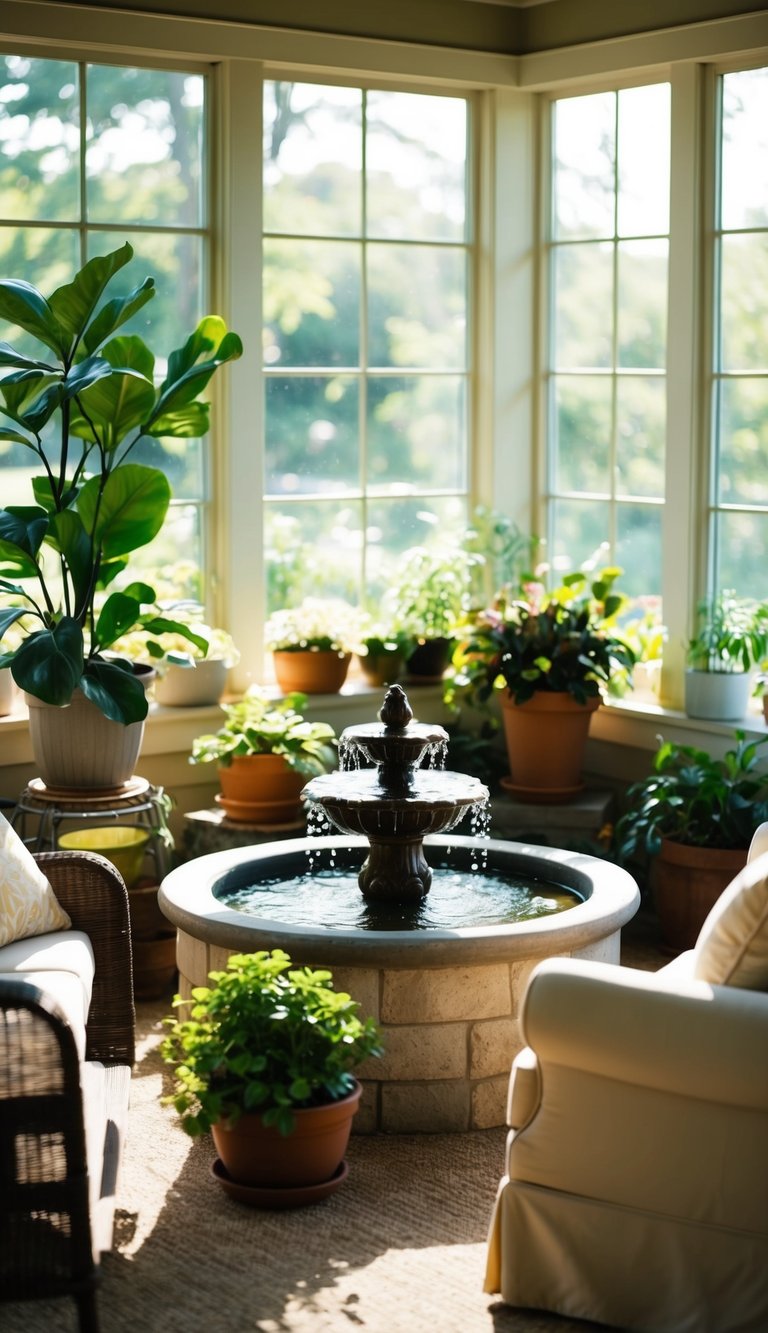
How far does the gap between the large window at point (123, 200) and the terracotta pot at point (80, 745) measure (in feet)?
3.09

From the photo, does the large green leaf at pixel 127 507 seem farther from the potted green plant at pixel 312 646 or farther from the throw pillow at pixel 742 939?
the throw pillow at pixel 742 939

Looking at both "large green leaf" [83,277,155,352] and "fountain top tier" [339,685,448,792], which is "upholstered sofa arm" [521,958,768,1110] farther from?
"large green leaf" [83,277,155,352]

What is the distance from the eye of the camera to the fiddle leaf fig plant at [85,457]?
14.8 ft

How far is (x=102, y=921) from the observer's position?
12.4ft

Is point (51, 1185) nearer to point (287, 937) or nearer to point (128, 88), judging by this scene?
point (287, 937)

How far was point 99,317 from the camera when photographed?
465cm

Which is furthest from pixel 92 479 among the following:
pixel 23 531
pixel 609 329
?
pixel 609 329

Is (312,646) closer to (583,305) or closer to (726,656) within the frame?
(726,656)

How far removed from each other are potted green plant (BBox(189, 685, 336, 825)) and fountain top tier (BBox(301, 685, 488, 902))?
0.96 metres

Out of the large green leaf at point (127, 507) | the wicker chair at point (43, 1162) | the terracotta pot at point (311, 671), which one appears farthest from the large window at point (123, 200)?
the wicker chair at point (43, 1162)

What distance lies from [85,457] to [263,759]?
44.3 inches

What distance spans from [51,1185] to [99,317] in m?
2.59

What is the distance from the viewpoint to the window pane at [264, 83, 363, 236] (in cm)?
573

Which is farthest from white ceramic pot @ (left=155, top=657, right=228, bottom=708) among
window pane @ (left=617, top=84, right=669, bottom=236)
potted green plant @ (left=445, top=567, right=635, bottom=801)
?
window pane @ (left=617, top=84, right=669, bottom=236)
